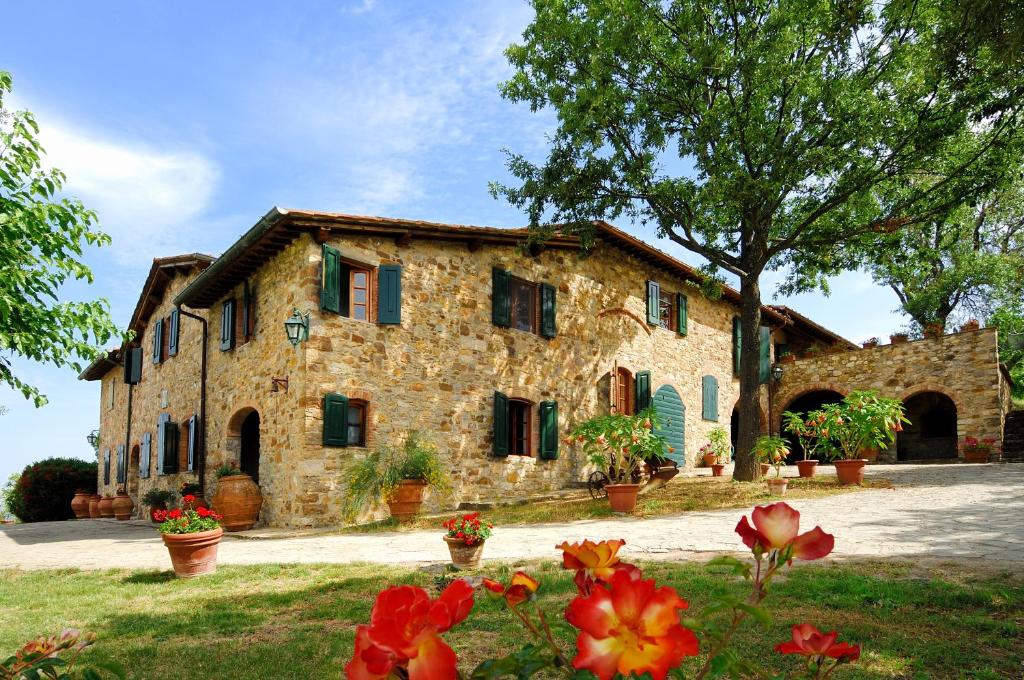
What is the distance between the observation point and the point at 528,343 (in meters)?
13.3

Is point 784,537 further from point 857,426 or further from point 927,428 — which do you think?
point 927,428

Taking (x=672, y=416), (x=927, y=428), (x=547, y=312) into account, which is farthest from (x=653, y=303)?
(x=927, y=428)

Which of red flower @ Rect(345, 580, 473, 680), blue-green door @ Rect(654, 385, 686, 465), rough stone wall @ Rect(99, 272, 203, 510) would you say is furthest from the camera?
blue-green door @ Rect(654, 385, 686, 465)

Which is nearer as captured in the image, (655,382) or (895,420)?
(895,420)

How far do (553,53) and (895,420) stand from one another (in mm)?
8888

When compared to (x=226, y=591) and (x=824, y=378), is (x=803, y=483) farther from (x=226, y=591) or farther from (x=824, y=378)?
(x=226, y=591)

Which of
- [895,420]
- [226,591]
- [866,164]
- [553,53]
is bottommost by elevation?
[226,591]

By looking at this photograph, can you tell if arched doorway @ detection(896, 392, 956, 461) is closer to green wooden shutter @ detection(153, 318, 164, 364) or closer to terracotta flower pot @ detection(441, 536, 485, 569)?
terracotta flower pot @ detection(441, 536, 485, 569)

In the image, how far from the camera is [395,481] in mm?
10031

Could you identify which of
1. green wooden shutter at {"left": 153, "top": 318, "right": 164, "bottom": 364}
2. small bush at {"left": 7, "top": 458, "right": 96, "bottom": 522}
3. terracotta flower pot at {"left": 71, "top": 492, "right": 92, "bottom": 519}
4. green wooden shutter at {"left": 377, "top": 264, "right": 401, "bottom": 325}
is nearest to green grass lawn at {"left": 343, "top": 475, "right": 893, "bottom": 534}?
green wooden shutter at {"left": 377, "top": 264, "right": 401, "bottom": 325}

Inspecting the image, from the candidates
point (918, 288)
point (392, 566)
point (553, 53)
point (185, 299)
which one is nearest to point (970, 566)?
point (392, 566)

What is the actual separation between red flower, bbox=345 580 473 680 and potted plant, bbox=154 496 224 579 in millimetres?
6718

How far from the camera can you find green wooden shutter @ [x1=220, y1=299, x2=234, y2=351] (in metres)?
12.7

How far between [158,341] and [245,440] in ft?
15.5
